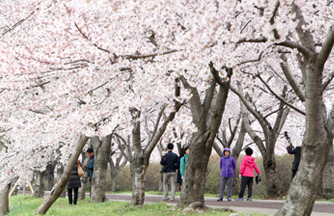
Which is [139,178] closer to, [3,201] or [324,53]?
[324,53]

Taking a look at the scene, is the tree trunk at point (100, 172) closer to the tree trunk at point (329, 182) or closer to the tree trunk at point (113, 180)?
the tree trunk at point (329, 182)

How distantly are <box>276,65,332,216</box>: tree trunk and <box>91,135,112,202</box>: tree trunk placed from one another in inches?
356

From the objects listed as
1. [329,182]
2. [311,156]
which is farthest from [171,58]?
[329,182]

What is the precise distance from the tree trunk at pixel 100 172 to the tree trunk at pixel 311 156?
905 centimetres

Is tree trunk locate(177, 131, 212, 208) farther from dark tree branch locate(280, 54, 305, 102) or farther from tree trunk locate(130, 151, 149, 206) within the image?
dark tree branch locate(280, 54, 305, 102)

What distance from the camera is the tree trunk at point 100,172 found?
14047 mm

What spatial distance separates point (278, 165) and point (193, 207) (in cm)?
910

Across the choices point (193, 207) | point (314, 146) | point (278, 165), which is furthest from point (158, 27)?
point (278, 165)

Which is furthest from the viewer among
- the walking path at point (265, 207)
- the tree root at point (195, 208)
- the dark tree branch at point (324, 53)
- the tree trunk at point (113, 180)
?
the tree trunk at point (113, 180)

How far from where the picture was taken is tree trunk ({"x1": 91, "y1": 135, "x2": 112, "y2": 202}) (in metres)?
14.0

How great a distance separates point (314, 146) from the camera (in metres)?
6.23

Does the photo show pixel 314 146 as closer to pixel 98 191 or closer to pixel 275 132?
pixel 275 132

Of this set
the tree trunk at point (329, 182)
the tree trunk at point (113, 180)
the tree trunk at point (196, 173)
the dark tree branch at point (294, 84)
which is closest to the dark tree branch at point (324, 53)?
the tree trunk at point (196, 173)

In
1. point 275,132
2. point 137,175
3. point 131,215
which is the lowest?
point 131,215
